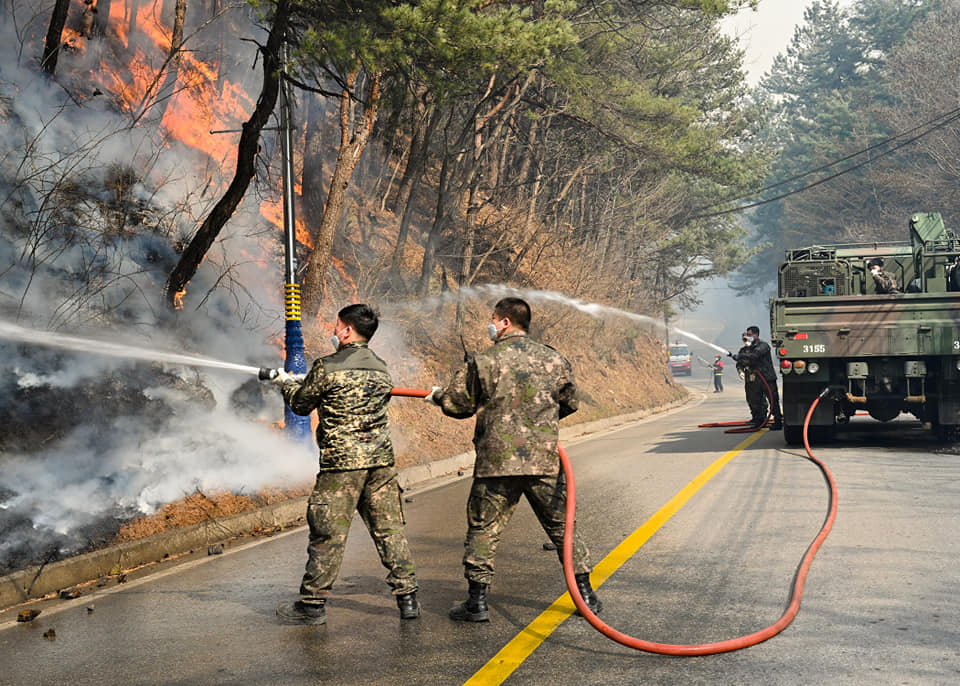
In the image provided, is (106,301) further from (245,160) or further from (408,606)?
(408,606)

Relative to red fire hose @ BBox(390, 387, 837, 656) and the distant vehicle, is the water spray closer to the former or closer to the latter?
red fire hose @ BBox(390, 387, 837, 656)

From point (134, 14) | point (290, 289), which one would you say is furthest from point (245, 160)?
point (134, 14)

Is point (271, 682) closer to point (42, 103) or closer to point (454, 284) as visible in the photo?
point (42, 103)

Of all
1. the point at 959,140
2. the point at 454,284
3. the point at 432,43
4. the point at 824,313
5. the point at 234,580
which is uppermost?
the point at 959,140

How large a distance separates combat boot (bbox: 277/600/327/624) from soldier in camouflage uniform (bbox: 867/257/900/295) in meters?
11.7

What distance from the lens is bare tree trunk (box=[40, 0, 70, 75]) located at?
41.6 ft

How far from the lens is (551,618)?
218 inches

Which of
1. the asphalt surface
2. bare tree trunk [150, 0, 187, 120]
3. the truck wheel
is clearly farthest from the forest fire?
the truck wheel

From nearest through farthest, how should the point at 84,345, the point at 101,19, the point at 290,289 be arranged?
the point at 84,345 → the point at 290,289 → the point at 101,19

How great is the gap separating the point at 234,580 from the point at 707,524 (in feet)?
12.8

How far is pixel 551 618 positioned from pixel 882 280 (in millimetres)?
11213

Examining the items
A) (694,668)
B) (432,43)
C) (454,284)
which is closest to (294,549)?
(694,668)

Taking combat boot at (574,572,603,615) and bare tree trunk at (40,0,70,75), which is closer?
combat boot at (574,572,603,615)

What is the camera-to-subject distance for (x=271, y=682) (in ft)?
15.0
